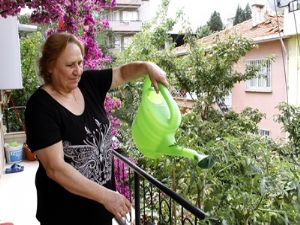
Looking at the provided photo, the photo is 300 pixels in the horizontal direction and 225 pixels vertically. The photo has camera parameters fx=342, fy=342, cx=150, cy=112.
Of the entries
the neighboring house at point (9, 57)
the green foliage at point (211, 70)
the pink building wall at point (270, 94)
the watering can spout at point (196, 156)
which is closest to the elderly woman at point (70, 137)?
the watering can spout at point (196, 156)

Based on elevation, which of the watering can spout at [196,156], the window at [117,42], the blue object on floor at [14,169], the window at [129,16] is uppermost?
the window at [129,16]

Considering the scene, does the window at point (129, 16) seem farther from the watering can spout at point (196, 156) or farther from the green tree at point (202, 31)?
the watering can spout at point (196, 156)

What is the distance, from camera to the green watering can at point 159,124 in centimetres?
117

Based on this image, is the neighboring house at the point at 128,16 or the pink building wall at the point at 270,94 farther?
the neighboring house at the point at 128,16

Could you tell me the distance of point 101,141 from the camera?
121 centimetres

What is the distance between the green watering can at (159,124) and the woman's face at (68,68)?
10.8 inches

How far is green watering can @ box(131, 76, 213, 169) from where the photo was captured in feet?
3.84

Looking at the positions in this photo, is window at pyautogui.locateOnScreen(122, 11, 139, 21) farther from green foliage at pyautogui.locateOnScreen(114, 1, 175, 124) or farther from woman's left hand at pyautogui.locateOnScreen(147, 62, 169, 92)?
woman's left hand at pyautogui.locateOnScreen(147, 62, 169, 92)

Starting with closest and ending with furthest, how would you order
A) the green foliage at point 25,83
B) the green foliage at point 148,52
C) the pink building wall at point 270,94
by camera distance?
the green foliage at point 148,52 < the green foliage at point 25,83 < the pink building wall at point 270,94

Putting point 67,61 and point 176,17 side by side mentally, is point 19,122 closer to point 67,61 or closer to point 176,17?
point 176,17

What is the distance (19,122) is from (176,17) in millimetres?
3328

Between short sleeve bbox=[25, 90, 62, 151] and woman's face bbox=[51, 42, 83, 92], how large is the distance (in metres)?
0.08

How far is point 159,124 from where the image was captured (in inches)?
46.9

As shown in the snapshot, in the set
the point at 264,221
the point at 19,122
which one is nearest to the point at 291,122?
the point at 264,221
